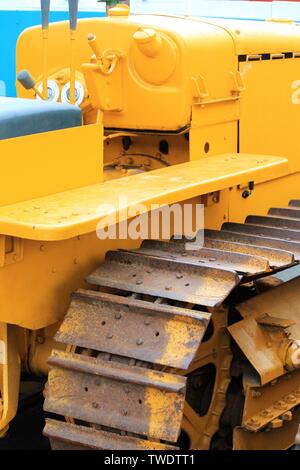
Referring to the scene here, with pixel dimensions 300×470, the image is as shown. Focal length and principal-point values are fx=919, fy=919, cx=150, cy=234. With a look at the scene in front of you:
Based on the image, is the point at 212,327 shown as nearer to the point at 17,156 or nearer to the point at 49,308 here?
the point at 49,308

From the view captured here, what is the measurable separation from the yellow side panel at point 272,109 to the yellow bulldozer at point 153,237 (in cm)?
1

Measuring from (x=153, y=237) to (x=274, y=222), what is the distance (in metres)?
0.73

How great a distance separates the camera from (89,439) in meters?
3.47

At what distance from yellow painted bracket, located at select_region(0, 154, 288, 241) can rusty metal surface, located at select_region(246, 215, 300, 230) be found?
0.33 metres

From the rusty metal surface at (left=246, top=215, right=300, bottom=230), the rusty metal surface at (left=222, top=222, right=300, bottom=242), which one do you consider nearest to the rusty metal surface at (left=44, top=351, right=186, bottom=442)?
the rusty metal surface at (left=222, top=222, right=300, bottom=242)

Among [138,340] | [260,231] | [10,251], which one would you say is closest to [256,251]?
[260,231]

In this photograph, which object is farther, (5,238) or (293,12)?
(293,12)

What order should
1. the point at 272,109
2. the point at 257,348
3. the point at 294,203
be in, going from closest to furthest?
the point at 257,348 → the point at 294,203 → the point at 272,109

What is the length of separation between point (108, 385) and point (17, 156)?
0.97 meters

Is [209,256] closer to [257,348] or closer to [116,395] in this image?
[257,348]

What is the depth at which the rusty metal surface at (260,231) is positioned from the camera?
4449 millimetres

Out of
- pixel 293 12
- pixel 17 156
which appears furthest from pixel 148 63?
pixel 293 12

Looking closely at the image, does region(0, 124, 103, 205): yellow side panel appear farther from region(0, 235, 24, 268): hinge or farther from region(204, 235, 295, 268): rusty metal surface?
region(204, 235, 295, 268): rusty metal surface
